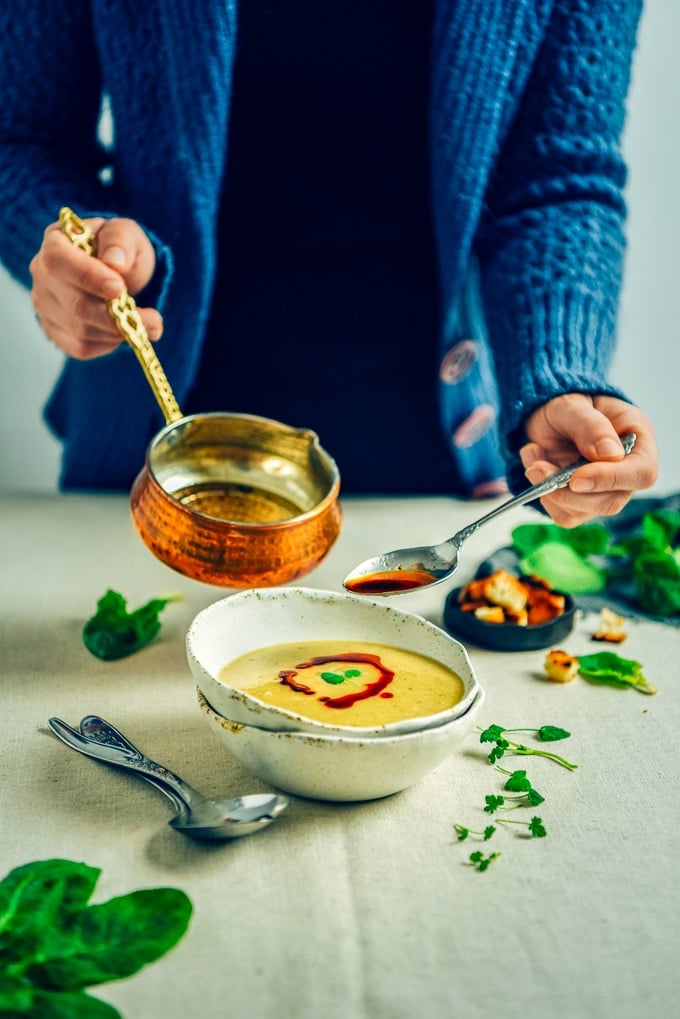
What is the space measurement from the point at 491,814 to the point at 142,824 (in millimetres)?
262

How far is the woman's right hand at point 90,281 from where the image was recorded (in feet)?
3.24

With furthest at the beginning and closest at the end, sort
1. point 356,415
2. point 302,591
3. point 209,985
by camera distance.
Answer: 1. point 356,415
2. point 302,591
3. point 209,985

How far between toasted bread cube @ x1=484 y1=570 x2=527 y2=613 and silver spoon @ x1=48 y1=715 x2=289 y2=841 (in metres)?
0.38

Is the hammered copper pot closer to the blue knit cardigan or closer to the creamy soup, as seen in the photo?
the creamy soup

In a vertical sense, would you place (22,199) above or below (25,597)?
above

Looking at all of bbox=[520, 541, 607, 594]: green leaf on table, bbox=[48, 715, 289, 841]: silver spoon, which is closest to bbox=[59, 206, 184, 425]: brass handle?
bbox=[48, 715, 289, 841]: silver spoon

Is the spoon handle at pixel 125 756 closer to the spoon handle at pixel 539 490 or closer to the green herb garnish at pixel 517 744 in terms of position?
the green herb garnish at pixel 517 744

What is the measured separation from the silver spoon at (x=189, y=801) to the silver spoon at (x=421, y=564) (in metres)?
0.28

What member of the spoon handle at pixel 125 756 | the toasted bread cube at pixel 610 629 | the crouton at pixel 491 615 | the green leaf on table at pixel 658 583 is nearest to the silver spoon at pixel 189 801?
the spoon handle at pixel 125 756

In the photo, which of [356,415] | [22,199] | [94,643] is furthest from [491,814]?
[22,199]

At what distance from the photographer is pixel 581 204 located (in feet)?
4.10

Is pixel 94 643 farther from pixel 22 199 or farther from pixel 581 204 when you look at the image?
pixel 581 204

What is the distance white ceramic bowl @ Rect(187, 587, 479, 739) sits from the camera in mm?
797

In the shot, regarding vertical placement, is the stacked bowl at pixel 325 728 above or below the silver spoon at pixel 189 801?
above
